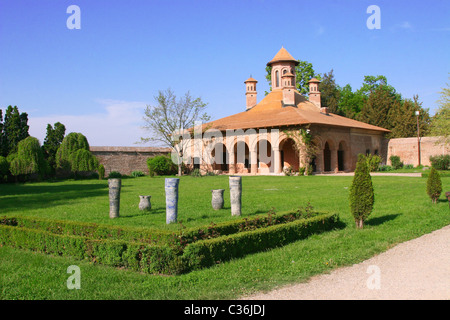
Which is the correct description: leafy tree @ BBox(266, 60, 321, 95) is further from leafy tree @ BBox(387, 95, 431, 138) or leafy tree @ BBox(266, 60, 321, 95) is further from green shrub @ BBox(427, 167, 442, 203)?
green shrub @ BBox(427, 167, 442, 203)

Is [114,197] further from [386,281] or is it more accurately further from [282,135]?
[282,135]

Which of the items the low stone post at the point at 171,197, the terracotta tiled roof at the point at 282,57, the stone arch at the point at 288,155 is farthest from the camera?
the terracotta tiled roof at the point at 282,57

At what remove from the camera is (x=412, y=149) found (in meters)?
38.4

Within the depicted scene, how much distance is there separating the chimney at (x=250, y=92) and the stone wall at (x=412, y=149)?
14449 mm

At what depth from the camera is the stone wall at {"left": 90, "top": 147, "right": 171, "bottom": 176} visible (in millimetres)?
36906

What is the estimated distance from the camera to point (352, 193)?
28.3 feet

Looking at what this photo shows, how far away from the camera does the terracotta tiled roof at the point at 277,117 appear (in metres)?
31.9

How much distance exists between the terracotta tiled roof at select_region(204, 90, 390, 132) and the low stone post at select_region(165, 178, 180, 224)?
2265cm

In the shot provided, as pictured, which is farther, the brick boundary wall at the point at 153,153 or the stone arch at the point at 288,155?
the brick boundary wall at the point at 153,153

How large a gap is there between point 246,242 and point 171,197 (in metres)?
2.77

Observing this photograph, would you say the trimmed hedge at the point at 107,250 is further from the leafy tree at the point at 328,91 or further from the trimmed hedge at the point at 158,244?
the leafy tree at the point at 328,91

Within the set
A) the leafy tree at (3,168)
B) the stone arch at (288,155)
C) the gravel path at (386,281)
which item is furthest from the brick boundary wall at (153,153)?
the gravel path at (386,281)

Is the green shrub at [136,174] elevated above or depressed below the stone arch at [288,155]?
below

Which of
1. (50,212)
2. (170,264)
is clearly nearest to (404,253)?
(170,264)
